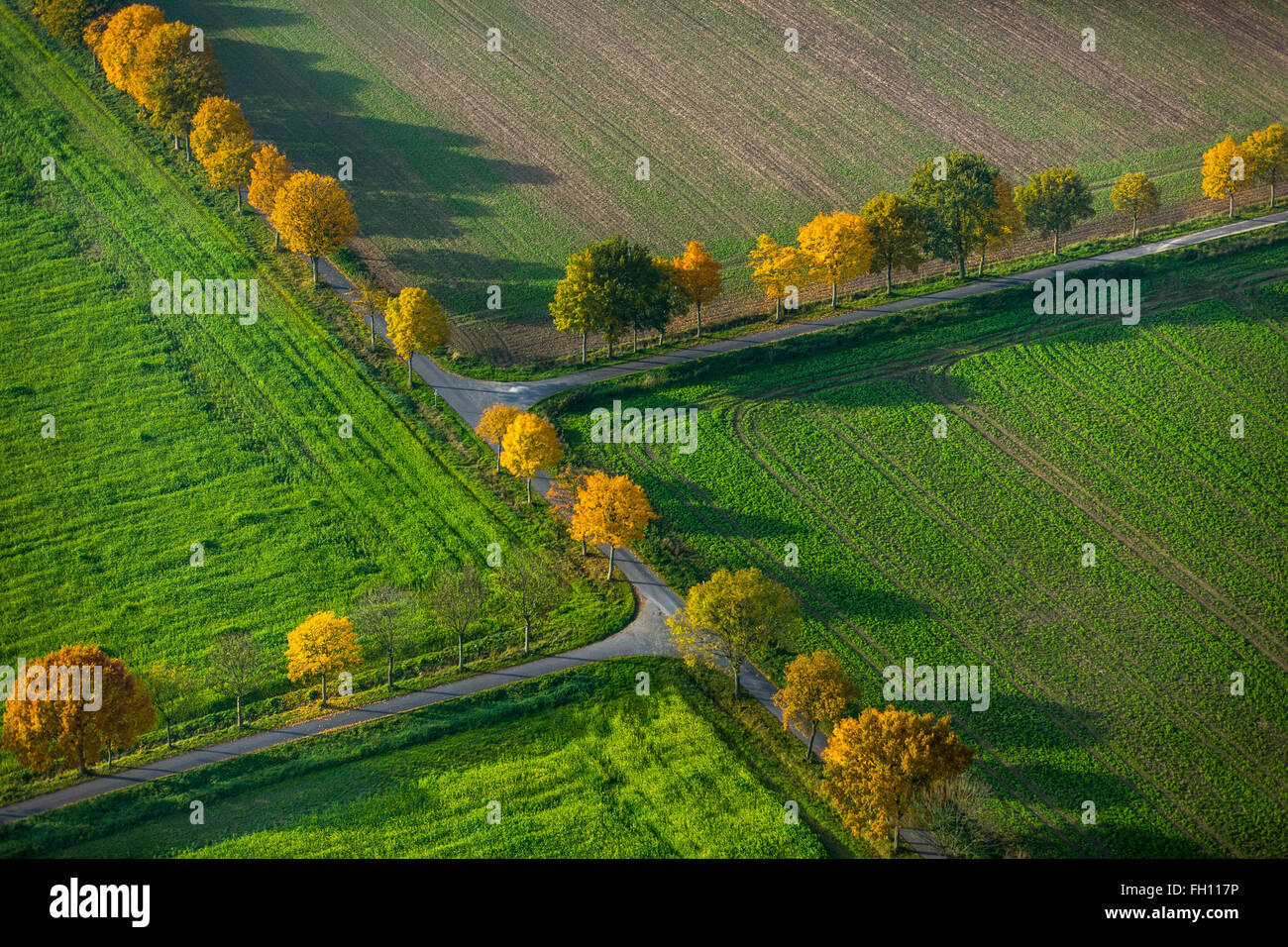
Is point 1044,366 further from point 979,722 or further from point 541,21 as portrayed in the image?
point 541,21

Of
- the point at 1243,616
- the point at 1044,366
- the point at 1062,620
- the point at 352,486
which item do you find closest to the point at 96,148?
the point at 352,486

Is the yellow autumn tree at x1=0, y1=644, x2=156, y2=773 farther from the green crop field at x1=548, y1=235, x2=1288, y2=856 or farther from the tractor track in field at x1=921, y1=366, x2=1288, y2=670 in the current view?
the tractor track in field at x1=921, y1=366, x2=1288, y2=670

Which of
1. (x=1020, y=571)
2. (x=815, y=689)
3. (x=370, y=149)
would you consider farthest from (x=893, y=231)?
(x=370, y=149)

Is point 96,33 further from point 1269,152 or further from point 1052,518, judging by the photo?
point 1269,152

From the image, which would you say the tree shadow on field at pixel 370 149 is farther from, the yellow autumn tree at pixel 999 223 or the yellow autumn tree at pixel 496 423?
the yellow autumn tree at pixel 999 223

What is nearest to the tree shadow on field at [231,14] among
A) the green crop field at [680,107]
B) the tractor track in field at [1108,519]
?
the green crop field at [680,107]
